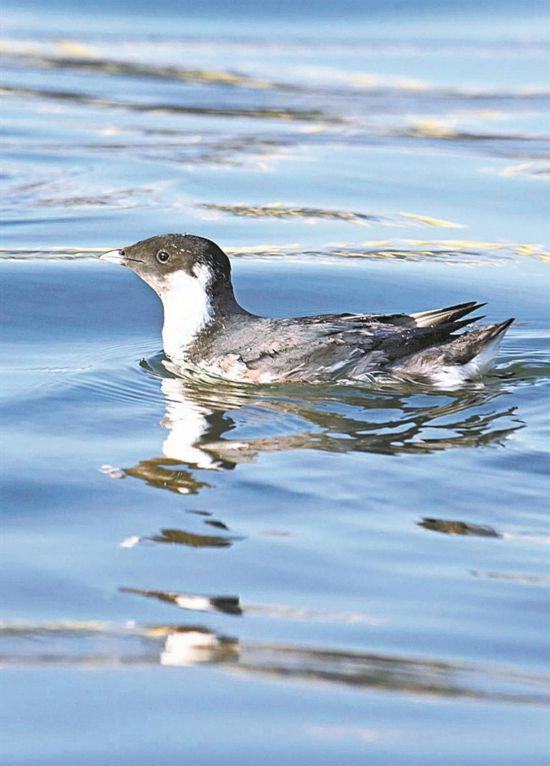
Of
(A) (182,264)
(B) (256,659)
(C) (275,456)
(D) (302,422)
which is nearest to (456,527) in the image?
(C) (275,456)

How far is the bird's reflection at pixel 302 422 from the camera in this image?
23.6 feet

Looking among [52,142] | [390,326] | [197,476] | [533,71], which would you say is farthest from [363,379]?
[533,71]

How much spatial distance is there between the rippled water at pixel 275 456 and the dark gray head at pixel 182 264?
0.50m

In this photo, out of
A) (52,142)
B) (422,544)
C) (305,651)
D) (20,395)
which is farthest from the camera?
(52,142)

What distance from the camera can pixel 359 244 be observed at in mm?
11945

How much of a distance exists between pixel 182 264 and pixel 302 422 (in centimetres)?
179

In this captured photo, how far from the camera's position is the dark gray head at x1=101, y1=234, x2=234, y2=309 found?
358 inches

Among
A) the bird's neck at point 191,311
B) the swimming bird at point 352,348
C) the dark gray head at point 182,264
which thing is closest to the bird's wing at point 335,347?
the swimming bird at point 352,348

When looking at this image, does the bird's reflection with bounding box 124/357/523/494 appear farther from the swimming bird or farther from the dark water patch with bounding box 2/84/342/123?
the dark water patch with bounding box 2/84/342/123

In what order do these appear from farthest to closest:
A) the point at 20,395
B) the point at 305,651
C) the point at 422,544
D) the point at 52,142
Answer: the point at 52,142 < the point at 20,395 < the point at 422,544 < the point at 305,651

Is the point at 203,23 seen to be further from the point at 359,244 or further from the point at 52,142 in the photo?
the point at 359,244

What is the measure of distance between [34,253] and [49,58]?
7545 millimetres

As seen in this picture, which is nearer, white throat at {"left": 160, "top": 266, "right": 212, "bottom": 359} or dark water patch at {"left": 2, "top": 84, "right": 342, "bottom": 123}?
white throat at {"left": 160, "top": 266, "right": 212, "bottom": 359}

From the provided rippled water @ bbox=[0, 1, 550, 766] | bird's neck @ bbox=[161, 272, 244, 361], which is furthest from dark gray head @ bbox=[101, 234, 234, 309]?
rippled water @ bbox=[0, 1, 550, 766]
